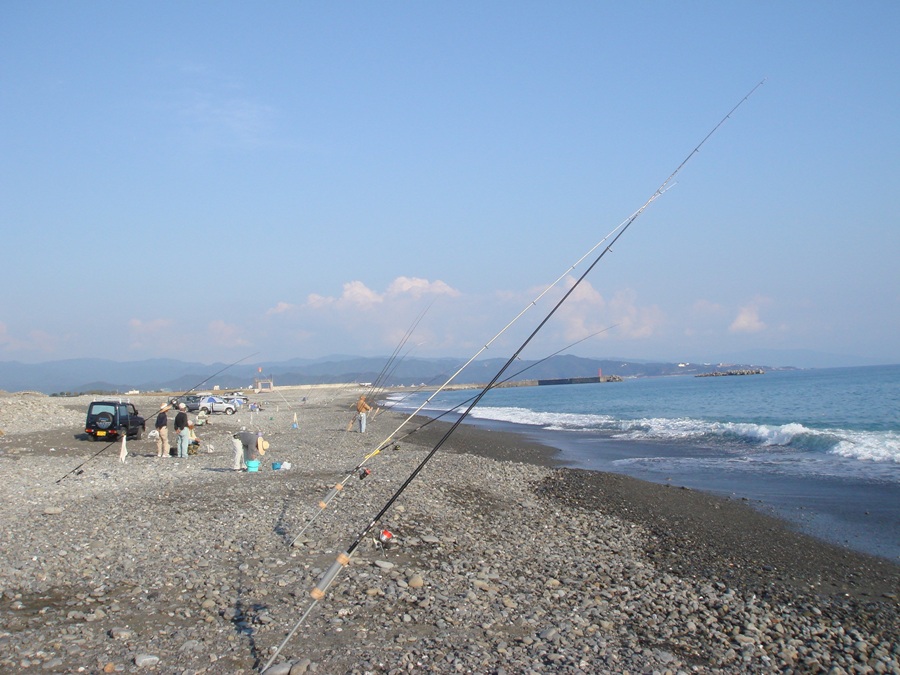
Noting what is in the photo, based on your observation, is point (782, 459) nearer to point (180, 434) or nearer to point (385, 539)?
point (385, 539)

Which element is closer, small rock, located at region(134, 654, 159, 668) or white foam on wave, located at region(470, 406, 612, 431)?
small rock, located at region(134, 654, 159, 668)

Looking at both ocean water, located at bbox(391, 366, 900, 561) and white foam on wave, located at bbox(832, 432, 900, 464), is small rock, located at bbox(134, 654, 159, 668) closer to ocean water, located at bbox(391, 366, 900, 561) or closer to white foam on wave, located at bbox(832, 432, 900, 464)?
ocean water, located at bbox(391, 366, 900, 561)

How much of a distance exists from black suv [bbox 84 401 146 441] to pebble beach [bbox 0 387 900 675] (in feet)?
27.7

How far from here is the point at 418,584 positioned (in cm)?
742

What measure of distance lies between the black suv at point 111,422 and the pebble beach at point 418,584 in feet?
27.7

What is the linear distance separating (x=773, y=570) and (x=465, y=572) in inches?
162

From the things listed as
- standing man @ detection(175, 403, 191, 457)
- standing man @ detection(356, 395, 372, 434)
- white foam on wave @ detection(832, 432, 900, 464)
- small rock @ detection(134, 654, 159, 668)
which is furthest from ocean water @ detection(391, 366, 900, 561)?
small rock @ detection(134, 654, 159, 668)

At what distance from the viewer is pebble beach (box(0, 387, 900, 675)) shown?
584cm

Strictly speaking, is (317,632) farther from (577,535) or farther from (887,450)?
(887,450)

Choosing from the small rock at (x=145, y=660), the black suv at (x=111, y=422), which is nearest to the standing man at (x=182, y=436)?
the black suv at (x=111, y=422)

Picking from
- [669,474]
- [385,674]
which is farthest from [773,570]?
[669,474]

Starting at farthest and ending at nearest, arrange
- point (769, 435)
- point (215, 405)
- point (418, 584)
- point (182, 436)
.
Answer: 1. point (215, 405)
2. point (769, 435)
3. point (182, 436)
4. point (418, 584)

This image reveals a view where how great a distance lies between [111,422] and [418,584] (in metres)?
17.8

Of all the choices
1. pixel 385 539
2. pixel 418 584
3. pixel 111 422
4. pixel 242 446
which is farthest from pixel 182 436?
pixel 418 584
